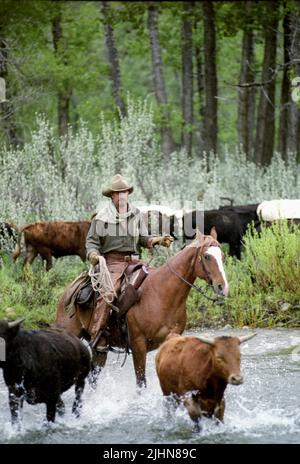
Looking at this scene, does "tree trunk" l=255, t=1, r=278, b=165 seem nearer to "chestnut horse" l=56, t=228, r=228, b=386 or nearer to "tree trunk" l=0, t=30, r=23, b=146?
"tree trunk" l=0, t=30, r=23, b=146

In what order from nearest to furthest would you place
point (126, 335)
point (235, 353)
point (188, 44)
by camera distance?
point (235, 353) → point (126, 335) → point (188, 44)

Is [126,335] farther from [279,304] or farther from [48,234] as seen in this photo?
[48,234]

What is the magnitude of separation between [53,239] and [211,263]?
810 centimetres

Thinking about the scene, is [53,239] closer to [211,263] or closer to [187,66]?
[211,263]

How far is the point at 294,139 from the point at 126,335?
19.7 m

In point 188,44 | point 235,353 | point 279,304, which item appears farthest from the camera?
point 188,44

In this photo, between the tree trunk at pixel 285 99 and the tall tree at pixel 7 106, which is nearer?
the tall tree at pixel 7 106

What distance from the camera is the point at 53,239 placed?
64.3 ft

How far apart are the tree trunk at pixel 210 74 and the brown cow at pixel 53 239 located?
13390 millimetres

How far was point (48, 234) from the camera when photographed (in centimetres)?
1961

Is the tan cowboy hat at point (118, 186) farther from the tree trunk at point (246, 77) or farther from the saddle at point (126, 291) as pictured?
the tree trunk at point (246, 77)

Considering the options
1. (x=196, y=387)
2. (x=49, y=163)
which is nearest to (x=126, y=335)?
(x=196, y=387)

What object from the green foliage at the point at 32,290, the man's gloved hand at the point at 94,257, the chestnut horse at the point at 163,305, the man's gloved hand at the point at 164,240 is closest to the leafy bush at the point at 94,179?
the green foliage at the point at 32,290

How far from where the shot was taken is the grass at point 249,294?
1711 cm
